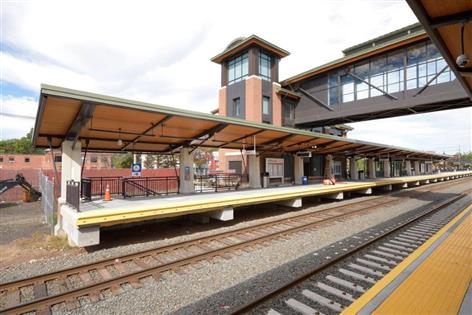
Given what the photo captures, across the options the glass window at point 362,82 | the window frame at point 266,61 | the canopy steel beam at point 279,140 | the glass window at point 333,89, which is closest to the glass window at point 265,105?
the window frame at point 266,61

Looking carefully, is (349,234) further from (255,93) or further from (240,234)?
(255,93)

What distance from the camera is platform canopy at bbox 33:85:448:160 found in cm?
780

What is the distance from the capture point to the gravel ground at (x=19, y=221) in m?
11.3

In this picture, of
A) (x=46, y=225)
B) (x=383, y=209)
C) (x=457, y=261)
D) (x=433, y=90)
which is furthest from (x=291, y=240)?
(x=433, y=90)

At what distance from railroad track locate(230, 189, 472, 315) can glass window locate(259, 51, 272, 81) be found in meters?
22.1

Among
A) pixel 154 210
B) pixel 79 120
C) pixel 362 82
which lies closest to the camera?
pixel 154 210

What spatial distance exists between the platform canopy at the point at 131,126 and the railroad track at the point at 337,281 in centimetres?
661

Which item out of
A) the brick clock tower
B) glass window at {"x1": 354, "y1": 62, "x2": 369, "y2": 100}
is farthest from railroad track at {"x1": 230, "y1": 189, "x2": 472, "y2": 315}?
glass window at {"x1": 354, "y1": 62, "x2": 369, "y2": 100}

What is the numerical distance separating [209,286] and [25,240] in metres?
8.90

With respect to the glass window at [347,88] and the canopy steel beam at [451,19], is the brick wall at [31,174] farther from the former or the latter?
the canopy steel beam at [451,19]

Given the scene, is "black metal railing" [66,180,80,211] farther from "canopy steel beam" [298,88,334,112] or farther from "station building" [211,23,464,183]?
"canopy steel beam" [298,88,334,112]

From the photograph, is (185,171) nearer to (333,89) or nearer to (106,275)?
(106,275)

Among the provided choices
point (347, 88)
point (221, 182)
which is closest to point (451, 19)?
point (221, 182)

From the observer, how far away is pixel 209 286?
217 inches
